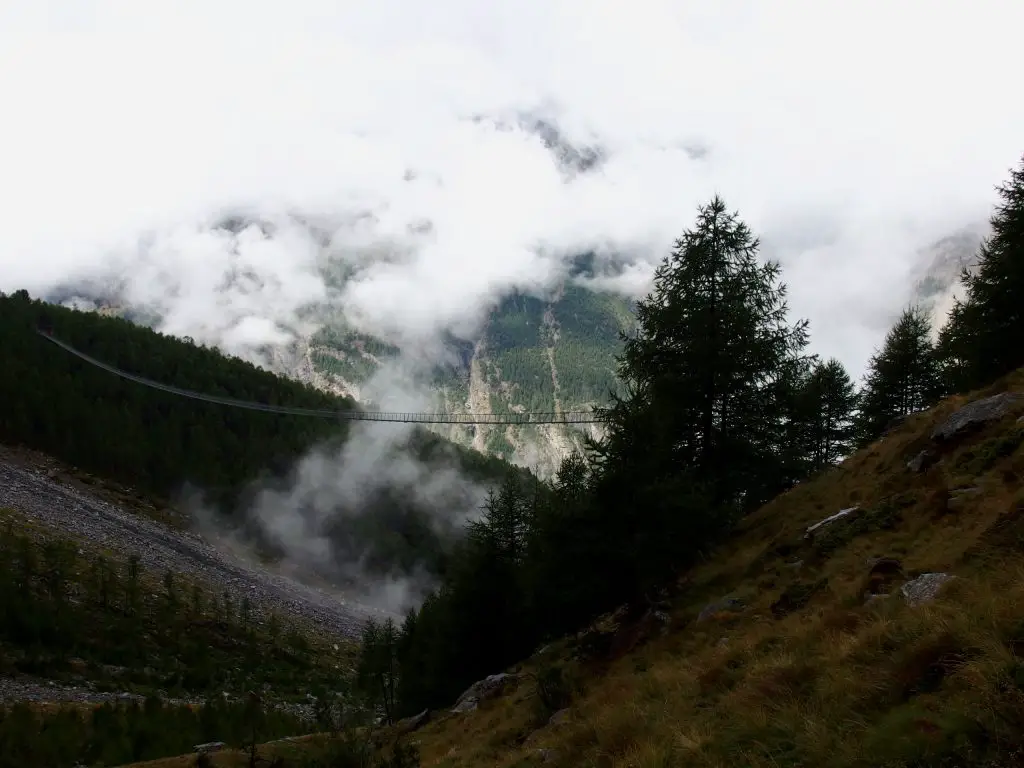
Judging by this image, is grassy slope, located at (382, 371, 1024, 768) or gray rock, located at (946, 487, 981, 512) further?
gray rock, located at (946, 487, 981, 512)

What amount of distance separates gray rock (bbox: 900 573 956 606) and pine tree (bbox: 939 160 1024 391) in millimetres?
18844

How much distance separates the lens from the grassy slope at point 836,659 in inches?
216

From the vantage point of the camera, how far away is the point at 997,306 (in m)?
24.6

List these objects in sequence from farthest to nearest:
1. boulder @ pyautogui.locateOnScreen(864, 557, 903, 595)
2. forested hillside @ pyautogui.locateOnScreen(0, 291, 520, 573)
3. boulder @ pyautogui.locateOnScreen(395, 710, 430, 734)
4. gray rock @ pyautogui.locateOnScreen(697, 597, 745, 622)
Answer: forested hillside @ pyautogui.locateOnScreen(0, 291, 520, 573) → boulder @ pyautogui.locateOnScreen(395, 710, 430, 734) → gray rock @ pyautogui.locateOnScreen(697, 597, 745, 622) → boulder @ pyautogui.locateOnScreen(864, 557, 903, 595)

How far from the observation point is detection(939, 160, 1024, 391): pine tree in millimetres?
23750

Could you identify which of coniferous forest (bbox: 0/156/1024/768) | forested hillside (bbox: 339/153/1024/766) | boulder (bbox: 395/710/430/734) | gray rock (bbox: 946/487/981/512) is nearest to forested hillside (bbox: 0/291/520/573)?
coniferous forest (bbox: 0/156/1024/768)

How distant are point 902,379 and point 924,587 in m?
38.7

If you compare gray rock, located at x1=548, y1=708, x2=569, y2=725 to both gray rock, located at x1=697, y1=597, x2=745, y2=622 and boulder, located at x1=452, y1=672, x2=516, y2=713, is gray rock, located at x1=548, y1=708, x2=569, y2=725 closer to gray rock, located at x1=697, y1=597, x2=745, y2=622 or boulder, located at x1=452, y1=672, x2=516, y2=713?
gray rock, located at x1=697, y1=597, x2=745, y2=622

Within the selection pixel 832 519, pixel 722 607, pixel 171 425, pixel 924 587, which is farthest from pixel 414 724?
pixel 171 425

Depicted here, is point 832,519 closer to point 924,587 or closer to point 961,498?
point 961,498

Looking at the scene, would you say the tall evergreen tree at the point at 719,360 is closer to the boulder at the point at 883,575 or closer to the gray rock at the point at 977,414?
the gray rock at the point at 977,414

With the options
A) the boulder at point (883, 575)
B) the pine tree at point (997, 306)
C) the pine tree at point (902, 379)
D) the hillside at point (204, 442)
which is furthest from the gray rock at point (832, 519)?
the hillside at point (204, 442)

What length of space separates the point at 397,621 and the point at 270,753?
88.9 m

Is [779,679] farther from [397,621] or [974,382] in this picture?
[397,621]
